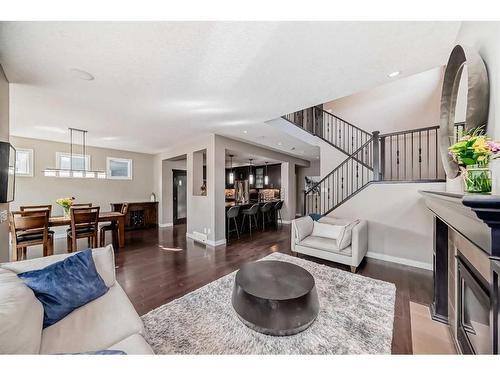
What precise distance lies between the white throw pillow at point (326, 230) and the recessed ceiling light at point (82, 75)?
411 centimetres

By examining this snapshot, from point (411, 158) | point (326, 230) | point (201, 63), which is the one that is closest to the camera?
point (201, 63)

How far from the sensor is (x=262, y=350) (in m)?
1.62

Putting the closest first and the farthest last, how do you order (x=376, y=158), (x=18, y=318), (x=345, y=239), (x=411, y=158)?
(x=18, y=318), (x=345, y=239), (x=376, y=158), (x=411, y=158)

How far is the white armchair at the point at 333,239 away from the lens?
313 centimetres

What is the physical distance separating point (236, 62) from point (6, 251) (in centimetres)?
336

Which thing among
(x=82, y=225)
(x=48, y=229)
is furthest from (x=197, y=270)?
(x=48, y=229)

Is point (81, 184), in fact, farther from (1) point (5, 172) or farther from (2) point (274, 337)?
(2) point (274, 337)

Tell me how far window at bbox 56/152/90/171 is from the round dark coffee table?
21.7 feet

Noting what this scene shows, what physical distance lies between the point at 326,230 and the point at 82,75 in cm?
426

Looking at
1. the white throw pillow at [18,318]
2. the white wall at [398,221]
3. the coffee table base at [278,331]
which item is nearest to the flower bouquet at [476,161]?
the coffee table base at [278,331]

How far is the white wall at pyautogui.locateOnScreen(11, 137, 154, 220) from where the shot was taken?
5137mm

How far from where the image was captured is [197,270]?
3.24m

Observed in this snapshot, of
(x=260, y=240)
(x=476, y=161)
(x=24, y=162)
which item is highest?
(x=24, y=162)
